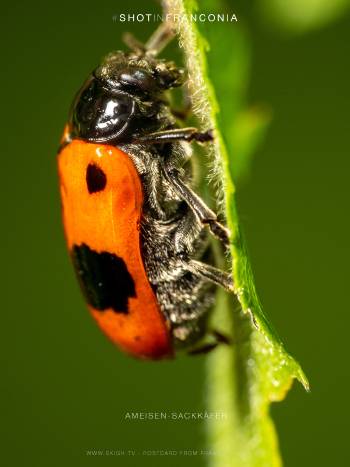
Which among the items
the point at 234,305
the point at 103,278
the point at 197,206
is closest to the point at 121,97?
the point at 197,206

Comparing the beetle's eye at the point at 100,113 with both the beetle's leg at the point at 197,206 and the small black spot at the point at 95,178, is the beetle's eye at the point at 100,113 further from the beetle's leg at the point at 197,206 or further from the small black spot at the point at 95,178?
the beetle's leg at the point at 197,206

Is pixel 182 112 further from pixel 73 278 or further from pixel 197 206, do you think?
pixel 73 278

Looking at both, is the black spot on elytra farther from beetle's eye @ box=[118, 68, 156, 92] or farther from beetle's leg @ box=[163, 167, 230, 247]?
beetle's eye @ box=[118, 68, 156, 92]

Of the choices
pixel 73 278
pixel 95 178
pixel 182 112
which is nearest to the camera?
pixel 95 178

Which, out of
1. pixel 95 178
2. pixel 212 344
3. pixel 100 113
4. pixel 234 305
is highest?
pixel 100 113

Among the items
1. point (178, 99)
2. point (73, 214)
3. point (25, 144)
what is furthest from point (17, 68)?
point (73, 214)

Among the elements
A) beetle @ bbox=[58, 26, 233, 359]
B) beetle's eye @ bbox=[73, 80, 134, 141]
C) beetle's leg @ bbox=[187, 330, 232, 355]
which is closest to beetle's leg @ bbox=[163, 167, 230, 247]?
beetle @ bbox=[58, 26, 233, 359]

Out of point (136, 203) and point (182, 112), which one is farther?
point (182, 112)

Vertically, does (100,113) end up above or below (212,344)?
above
